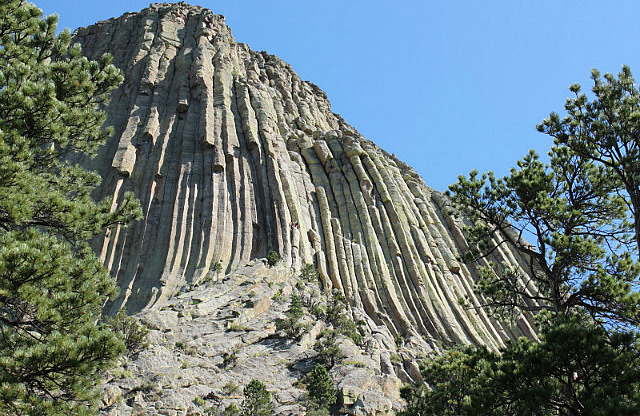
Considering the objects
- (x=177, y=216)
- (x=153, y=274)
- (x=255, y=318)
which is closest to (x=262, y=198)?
(x=177, y=216)

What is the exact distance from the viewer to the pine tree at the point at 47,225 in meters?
11.7

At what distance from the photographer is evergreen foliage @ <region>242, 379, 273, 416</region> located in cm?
2181

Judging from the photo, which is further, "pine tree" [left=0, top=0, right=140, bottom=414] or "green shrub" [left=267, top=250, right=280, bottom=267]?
"green shrub" [left=267, top=250, right=280, bottom=267]

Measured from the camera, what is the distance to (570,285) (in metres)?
16.6

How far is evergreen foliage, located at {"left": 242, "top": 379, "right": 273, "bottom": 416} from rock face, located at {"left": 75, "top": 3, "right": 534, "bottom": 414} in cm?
870

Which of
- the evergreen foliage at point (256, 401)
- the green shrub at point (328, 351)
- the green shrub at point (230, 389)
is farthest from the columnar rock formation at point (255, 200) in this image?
the evergreen foliage at point (256, 401)

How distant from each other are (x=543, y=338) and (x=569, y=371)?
112 cm

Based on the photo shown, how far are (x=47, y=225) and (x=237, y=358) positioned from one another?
14.4 meters

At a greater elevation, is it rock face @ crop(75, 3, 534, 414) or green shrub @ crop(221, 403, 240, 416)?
rock face @ crop(75, 3, 534, 414)

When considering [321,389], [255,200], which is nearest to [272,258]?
[255,200]

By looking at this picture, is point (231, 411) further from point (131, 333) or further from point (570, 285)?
point (570, 285)

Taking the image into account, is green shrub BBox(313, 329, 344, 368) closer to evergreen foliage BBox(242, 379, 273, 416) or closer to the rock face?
the rock face

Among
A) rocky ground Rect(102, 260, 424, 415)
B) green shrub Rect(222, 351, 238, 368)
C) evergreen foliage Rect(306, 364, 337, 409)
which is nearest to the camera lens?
rocky ground Rect(102, 260, 424, 415)

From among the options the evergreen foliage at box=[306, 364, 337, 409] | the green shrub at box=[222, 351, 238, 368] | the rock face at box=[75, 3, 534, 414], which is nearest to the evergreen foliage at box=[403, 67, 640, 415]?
the evergreen foliage at box=[306, 364, 337, 409]
